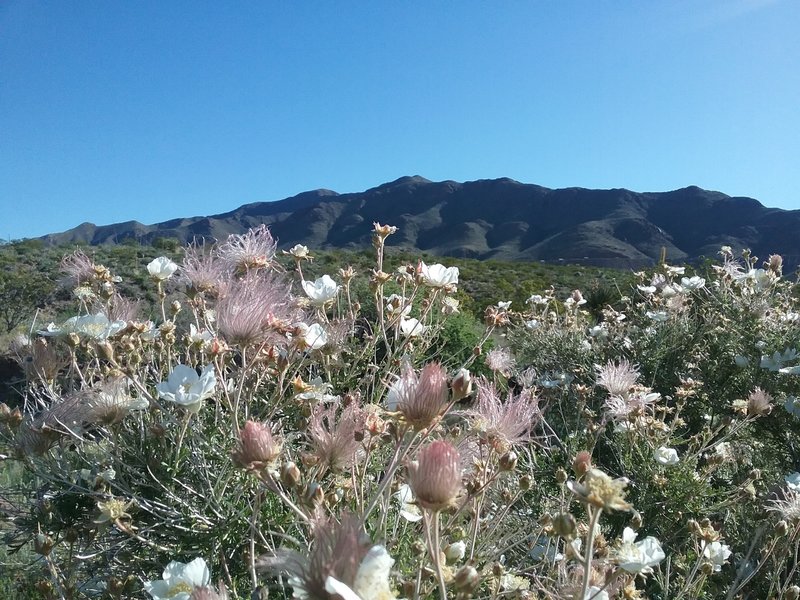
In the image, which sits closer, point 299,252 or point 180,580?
point 180,580

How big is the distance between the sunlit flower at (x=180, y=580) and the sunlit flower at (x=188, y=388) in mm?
436

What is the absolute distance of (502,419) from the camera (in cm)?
201

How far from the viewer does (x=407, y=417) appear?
1.30 metres

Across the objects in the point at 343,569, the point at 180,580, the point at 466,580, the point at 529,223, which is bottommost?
the point at 180,580

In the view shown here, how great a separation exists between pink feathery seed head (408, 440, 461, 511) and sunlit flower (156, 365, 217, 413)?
847 mm

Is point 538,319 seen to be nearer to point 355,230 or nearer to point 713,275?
point 713,275

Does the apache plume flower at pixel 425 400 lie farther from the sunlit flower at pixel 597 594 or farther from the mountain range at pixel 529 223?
the mountain range at pixel 529 223

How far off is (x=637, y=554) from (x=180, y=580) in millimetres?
1376

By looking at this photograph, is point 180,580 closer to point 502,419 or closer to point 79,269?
point 502,419

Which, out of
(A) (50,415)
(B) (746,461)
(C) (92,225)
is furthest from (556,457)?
(C) (92,225)

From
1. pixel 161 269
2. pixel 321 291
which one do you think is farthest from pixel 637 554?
pixel 161 269

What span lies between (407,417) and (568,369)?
186 inches

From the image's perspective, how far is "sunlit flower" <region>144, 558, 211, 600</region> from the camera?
1.42 m

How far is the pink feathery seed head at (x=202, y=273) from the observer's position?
8.17 ft
